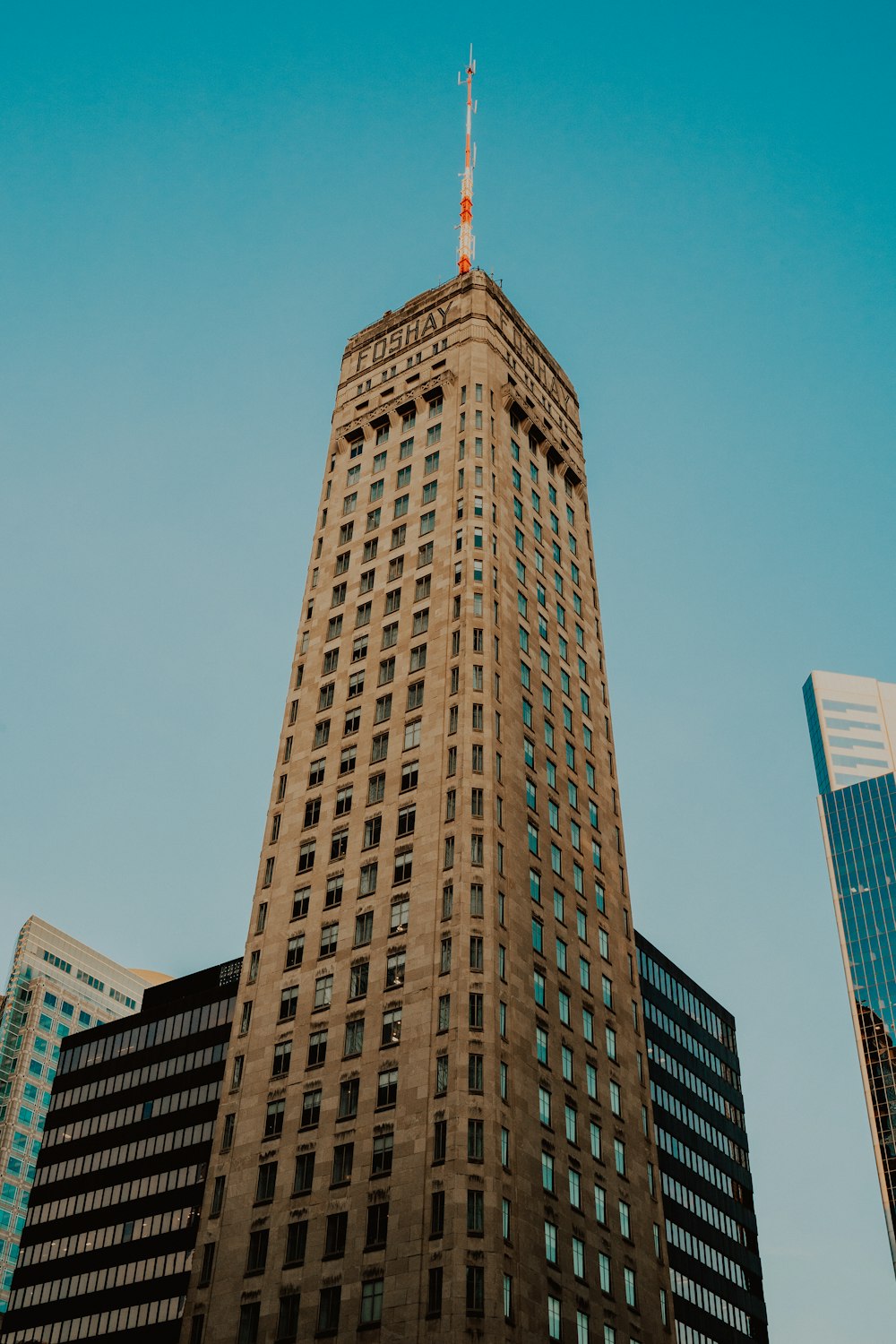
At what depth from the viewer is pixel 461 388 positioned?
110m

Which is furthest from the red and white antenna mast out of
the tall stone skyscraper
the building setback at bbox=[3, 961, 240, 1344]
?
the building setback at bbox=[3, 961, 240, 1344]

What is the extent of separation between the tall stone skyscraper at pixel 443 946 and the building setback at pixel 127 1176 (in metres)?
32.0

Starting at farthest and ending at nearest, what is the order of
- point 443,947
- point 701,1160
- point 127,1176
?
point 701,1160
point 127,1176
point 443,947

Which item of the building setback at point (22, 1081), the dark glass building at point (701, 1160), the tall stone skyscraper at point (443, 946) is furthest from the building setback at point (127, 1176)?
the building setback at point (22, 1081)

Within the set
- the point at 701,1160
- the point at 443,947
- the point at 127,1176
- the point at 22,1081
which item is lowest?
the point at 443,947

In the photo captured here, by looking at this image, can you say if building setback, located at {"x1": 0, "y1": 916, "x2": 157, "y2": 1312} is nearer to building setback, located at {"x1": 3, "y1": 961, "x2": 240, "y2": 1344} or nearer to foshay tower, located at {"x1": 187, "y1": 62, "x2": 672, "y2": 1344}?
building setback, located at {"x1": 3, "y1": 961, "x2": 240, "y2": 1344}

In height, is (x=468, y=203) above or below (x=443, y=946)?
above

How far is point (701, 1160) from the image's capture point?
128 m

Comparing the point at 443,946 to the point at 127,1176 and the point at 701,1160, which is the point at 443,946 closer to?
the point at 127,1176

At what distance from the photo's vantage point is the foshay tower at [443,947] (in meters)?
69.2

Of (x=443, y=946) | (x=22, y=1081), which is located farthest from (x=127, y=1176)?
(x=22, y=1081)

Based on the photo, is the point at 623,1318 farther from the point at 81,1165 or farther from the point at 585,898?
the point at 81,1165

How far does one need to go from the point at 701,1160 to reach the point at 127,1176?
53.9 m

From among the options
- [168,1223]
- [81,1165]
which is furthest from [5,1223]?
[168,1223]
